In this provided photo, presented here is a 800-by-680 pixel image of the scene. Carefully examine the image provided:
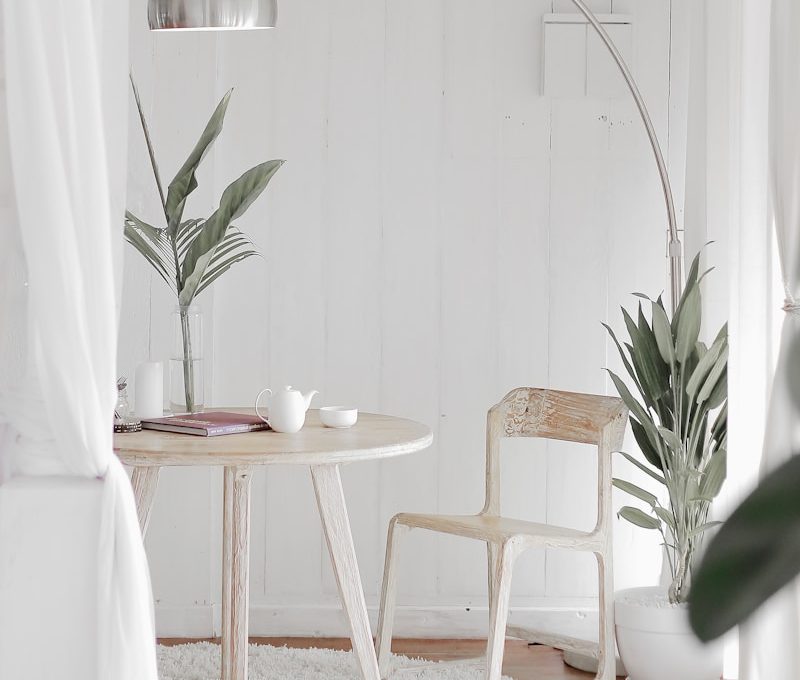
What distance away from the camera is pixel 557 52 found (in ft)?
10.4

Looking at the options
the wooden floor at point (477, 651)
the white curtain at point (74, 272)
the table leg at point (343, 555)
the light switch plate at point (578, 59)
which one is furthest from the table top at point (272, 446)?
the light switch plate at point (578, 59)

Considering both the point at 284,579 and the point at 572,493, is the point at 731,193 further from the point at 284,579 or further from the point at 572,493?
the point at 284,579

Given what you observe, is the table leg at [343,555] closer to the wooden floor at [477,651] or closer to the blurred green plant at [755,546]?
the wooden floor at [477,651]

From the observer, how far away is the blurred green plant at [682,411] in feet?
8.48

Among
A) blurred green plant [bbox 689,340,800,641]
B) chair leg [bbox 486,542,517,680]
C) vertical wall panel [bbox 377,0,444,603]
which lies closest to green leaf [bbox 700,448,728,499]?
chair leg [bbox 486,542,517,680]

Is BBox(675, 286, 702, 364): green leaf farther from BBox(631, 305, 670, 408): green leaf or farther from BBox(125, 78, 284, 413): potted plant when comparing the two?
BBox(125, 78, 284, 413): potted plant

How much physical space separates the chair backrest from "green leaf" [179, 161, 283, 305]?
3.16 ft

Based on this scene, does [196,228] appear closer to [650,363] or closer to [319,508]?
[319,508]

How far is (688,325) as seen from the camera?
2588 mm

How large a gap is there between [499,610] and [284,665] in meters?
0.87

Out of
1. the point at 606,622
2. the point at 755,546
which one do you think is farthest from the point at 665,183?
the point at 755,546

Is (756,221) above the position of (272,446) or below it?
above

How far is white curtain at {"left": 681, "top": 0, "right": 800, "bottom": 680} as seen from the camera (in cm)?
210

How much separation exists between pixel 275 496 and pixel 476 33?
1676 mm
